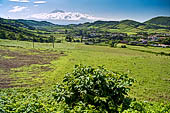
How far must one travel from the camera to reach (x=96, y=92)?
8.84 metres

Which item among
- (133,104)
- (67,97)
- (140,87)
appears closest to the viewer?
(133,104)

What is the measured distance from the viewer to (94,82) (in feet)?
30.1

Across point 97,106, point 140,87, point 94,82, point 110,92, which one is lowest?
point 140,87

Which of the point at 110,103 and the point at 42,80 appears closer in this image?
the point at 110,103

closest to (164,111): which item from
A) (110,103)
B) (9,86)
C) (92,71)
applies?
(110,103)

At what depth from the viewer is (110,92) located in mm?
9258

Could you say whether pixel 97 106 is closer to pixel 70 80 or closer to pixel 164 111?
pixel 70 80

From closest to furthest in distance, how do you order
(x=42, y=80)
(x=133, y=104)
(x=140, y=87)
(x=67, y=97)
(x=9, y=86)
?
(x=133, y=104) → (x=67, y=97) → (x=9, y=86) → (x=140, y=87) → (x=42, y=80)

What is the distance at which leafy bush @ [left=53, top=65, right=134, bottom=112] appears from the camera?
8.71 meters

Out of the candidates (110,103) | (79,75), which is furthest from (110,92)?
(79,75)

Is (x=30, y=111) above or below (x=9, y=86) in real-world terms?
above

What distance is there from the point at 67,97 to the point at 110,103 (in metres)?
2.55

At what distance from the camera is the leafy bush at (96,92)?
8710mm

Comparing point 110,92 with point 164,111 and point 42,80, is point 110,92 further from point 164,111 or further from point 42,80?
point 42,80
